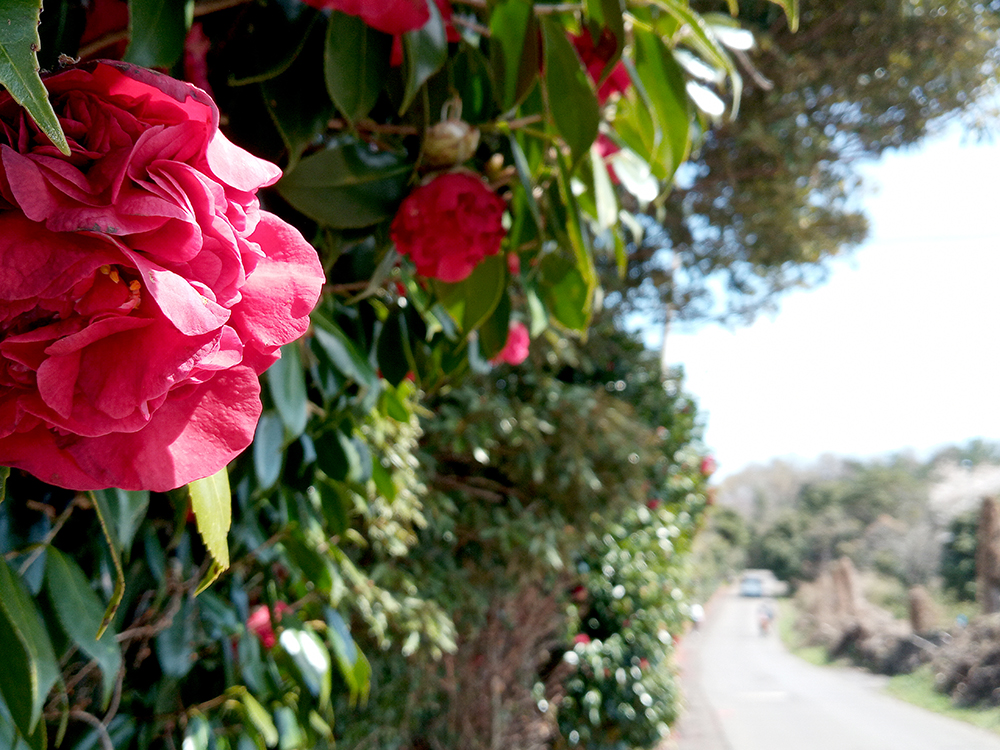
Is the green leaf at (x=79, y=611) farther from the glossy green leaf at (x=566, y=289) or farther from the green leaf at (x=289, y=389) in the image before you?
the glossy green leaf at (x=566, y=289)

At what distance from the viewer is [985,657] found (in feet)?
20.8

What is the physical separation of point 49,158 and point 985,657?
804 cm

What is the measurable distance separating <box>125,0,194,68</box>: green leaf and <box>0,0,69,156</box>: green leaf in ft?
0.63

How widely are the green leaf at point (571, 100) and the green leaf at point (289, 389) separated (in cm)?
26

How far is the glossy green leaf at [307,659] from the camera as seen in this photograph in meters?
0.85

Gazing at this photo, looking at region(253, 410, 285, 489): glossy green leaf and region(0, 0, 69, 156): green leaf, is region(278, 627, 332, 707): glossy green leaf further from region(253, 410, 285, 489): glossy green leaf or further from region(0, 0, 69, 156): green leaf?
region(0, 0, 69, 156): green leaf

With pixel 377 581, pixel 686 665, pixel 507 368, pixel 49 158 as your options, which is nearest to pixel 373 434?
pixel 377 581

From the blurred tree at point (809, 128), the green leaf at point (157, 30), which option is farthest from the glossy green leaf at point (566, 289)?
the blurred tree at point (809, 128)

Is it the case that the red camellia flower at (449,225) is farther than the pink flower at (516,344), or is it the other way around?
the pink flower at (516,344)

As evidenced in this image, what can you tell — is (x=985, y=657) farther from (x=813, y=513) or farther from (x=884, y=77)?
(x=813, y=513)

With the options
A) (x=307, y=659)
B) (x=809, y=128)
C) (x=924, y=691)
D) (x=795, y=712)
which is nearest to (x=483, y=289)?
(x=307, y=659)

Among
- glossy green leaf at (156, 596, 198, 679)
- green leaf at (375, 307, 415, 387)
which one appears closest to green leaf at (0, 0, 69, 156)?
green leaf at (375, 307, 415, 387)

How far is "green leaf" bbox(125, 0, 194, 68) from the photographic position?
355mm

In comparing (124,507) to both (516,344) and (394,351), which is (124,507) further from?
(516,344)
